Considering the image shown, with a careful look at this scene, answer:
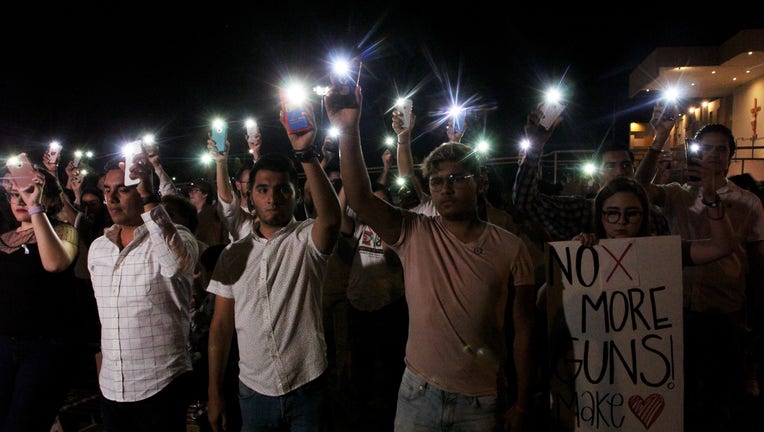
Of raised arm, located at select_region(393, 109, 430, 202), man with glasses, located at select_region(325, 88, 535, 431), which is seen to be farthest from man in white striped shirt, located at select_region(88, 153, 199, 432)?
raised arm, located at select_region(393, 109, 430, 202)

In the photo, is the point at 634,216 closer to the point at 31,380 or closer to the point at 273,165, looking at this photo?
the point at 273,165

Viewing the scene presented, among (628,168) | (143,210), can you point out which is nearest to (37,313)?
(143,210)

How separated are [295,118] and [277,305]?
1.03 meters

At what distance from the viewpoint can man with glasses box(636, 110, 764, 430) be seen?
12.3 feet

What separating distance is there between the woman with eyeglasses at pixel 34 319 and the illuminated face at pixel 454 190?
8.85ft

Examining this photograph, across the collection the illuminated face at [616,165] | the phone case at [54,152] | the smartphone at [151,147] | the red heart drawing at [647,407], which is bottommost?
the red heart drawing at [647,407]

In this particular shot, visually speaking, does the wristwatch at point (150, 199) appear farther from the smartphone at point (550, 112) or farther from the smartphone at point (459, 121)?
the smartphone at point (459, 121)

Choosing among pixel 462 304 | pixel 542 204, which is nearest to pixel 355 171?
pixel 462 304

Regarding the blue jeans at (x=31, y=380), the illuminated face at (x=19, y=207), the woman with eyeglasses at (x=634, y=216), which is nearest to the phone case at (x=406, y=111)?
the woman with eyeglasses at (x=634, y=216)

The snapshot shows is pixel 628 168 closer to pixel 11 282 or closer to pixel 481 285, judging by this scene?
pixel 481 285

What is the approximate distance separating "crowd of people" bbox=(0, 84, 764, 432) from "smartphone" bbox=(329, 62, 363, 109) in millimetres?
16

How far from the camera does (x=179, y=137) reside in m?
21.2

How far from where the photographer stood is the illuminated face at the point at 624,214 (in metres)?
3.05

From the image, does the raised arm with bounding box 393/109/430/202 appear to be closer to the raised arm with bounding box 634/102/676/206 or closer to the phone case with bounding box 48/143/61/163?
the raised arm with bounding box 634/102/676/206
